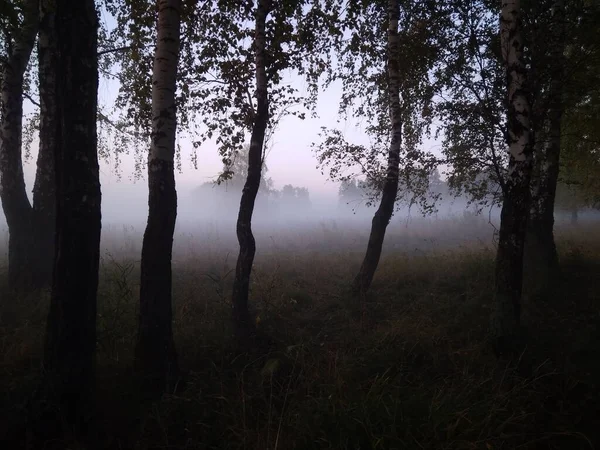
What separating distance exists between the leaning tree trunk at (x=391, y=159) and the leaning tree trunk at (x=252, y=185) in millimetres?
2968

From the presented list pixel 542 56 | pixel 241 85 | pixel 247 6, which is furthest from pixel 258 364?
pixel 542 56

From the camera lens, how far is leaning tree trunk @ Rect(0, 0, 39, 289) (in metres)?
6.06

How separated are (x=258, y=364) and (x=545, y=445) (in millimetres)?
3262

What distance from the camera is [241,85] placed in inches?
239

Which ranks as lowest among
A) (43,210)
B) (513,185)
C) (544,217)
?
(43,210)

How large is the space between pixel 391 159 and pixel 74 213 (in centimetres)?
629

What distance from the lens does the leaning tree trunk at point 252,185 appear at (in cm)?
527

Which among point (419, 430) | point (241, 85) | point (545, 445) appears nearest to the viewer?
point (419, 430)

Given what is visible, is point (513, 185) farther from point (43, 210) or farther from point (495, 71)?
point (43, 210)

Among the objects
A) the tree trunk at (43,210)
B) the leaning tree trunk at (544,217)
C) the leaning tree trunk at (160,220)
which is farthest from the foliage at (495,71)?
the tree trunk at (43,210)

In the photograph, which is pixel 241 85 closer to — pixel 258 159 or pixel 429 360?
pixel 258 159

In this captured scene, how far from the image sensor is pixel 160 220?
3627 mm

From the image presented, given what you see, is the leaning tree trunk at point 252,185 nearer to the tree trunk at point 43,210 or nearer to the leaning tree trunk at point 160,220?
the leaning tree trunk at point 160,220

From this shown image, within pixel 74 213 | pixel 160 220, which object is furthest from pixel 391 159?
pixel 74 213
